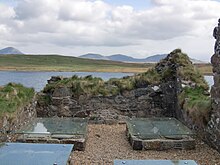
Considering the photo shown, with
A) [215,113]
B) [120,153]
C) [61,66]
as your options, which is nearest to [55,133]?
[120,153]

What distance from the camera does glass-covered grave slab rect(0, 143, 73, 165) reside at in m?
5.95

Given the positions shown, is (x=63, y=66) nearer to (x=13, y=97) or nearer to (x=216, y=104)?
(x=13, y=97)

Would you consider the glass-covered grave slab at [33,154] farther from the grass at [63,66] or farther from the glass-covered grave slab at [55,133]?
the grass at [63,66]

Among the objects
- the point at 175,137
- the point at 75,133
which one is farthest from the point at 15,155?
the point at 175,137

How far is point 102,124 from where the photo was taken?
39.0 feet

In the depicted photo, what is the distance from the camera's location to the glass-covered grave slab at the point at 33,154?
5945 mm

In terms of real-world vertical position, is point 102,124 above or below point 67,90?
below

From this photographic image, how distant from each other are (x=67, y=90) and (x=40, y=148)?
5.55 meters

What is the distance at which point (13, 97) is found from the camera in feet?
32.8

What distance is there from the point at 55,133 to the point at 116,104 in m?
3.83

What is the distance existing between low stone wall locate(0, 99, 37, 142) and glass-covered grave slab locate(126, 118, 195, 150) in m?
2.87

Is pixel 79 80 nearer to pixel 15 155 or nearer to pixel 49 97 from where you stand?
pixel 49 97

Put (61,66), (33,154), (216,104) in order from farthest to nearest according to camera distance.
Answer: (61,66)
(216,104)
(33,154)

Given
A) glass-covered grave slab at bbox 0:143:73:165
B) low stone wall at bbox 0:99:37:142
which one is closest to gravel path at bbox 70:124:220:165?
glass-covered grave slab at bbox 0:143:73:165
